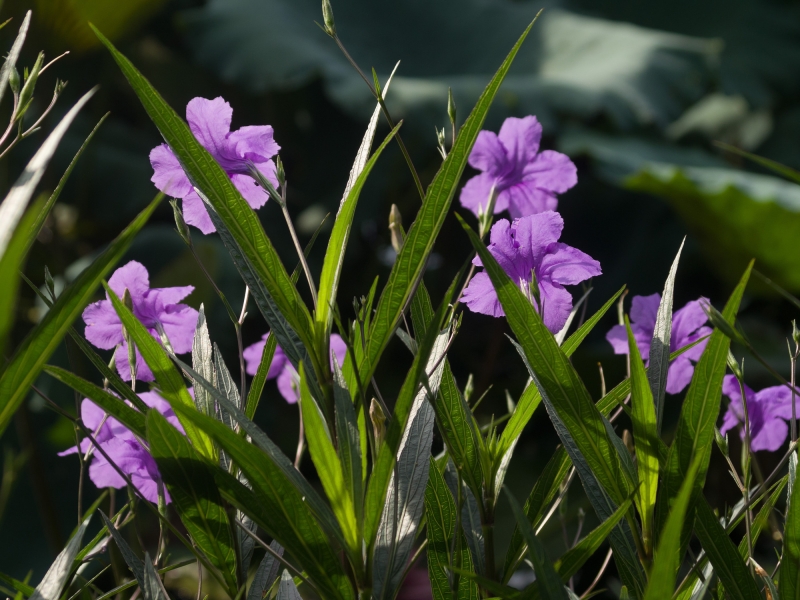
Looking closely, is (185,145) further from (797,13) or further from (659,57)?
(797,13)

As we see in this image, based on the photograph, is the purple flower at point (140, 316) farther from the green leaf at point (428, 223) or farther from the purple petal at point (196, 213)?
the green leaf at point (428, 223)

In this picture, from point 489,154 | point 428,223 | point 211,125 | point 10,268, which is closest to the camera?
point 10,268

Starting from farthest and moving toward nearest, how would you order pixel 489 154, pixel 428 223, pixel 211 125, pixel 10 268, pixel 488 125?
pixel 488 125
pixel 489 154
pixel 211 125
pixel 428 223
pixel 10 268

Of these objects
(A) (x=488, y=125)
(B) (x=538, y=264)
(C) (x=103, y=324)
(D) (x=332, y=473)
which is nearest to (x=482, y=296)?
(B) (x=538, y=264)

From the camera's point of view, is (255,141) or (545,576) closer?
(545,576)

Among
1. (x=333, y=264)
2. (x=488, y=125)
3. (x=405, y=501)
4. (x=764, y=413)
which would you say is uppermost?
(x=333, y=264)

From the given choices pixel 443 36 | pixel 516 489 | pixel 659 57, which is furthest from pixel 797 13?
pixel 516 489

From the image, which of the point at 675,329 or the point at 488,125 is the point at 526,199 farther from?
the point at 488,125
